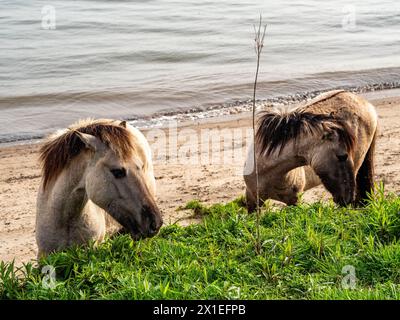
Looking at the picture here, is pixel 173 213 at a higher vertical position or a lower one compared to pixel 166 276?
lower

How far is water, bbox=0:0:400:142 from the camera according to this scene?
569 inches

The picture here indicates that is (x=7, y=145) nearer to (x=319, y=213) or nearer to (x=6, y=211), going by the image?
(x=6, y=211)

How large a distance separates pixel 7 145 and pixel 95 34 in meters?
10.1

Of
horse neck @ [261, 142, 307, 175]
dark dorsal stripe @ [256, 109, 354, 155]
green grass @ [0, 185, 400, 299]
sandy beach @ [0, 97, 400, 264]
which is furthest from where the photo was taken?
sandy beach @ [0, 97, 400, 264]

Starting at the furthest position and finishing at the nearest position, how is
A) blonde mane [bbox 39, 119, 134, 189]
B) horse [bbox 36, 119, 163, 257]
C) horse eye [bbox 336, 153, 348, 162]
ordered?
horse eye [bbox 336, 153, 348, 162] < blonde mane [bbox 39, 119, 134, 189] < horse [bbox 36, 119, 163, 257]

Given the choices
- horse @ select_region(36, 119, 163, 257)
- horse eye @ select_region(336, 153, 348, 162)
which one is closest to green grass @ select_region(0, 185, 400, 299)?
horse @ select_region(36, 119, 163, 257)

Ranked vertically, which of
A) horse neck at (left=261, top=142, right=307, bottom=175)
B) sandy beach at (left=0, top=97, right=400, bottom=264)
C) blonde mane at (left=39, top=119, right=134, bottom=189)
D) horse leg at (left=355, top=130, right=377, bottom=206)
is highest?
blonde mane at (left=39, top=119, right=134, bottom=189)

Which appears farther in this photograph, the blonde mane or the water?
the water

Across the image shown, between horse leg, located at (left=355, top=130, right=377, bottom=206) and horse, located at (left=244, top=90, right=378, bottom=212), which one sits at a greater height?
horse, located at (left=244, top=90, right=378, bottom=212)

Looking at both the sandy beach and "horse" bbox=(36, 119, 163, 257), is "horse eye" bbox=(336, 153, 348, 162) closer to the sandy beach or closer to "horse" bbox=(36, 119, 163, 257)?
the sandy beach

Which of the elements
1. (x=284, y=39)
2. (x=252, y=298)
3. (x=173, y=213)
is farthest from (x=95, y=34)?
(x=252, y=298)

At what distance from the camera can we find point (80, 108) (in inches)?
555

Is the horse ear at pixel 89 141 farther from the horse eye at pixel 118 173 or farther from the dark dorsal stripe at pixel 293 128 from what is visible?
the dark dorsal stripe at pixel 293 128

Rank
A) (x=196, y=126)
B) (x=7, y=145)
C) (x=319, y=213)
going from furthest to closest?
(x=196, y=126) < (x=7, y=145) < (x=319, y=213)
